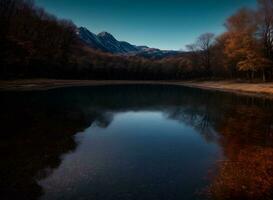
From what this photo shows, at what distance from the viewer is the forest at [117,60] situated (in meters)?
51.8

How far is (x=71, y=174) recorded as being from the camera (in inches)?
367

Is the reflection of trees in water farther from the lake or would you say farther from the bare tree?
the bare tree

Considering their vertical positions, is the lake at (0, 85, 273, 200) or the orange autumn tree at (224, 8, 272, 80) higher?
the orange autumn tree at (224, 8, 272, 80)

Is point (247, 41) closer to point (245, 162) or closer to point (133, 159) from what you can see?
point (245, 162)

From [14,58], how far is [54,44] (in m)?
23.5

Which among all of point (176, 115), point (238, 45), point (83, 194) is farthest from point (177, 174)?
point (238, 45)

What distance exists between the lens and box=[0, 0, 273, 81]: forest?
5181 cm

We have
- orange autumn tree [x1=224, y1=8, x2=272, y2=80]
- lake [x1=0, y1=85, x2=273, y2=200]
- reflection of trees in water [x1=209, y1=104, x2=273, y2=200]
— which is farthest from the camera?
orange autumn tree [x1=224, y1=8, x2=272, y2=80]

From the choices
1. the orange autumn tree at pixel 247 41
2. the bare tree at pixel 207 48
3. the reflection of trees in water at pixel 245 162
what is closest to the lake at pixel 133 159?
the reflection of trees in water at pixel 245 162

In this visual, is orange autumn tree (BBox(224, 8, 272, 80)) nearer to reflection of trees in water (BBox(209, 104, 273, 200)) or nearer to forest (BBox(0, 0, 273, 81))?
forest (BBox(0, 0, 273, 81))

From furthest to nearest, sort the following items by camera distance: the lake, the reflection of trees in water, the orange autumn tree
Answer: the orange autumn tree → the lake → the reflection of trees in water

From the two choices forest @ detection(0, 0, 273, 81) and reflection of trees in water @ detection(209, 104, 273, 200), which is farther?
forest @ detection(0, 0, 273, 81)

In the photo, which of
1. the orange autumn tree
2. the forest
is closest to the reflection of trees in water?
the orange autumn tree

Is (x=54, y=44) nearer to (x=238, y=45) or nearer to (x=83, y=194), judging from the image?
(x=238, y=45)
